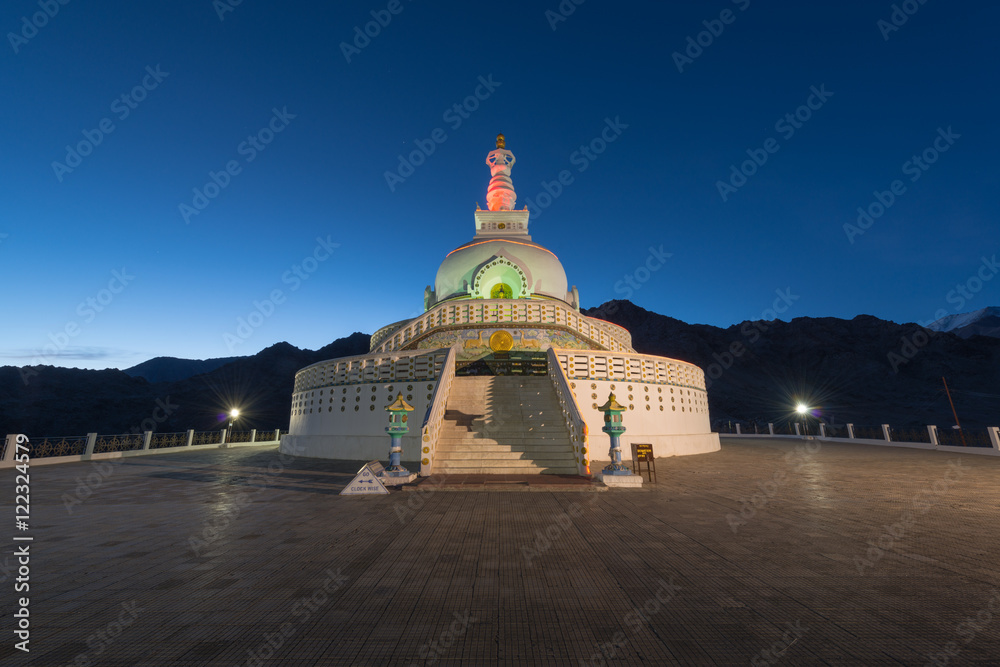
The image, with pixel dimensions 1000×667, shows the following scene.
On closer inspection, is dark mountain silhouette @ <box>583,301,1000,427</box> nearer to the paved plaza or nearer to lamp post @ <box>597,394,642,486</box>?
lamp post @ <box>597,394,642,486</box>

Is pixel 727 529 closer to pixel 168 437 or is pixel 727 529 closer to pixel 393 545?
pixel 393 545

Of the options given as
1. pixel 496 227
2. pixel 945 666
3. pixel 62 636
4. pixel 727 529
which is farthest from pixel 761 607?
pixel 496 227

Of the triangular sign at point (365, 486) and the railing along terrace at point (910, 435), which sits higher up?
the railing along terrace at point (910, 435)

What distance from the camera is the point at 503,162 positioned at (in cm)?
4172

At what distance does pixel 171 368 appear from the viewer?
158 m

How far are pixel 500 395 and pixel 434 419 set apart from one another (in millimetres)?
4086

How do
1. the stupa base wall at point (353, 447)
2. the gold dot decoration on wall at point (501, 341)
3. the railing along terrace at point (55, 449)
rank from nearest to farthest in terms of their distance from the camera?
the stupa base wall at point (353, 447) < the railing along terrace at point (55, 449) < the gold dot decoration on wall at point (501, 341)

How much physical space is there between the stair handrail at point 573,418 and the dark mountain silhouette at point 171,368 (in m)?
173

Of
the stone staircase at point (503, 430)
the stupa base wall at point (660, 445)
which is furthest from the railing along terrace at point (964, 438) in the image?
the stone staircase at point (503, 430)

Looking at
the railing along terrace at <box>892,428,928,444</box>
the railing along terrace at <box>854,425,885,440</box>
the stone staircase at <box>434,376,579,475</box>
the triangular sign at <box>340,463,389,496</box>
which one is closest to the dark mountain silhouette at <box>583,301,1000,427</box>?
the railing along terrace at <box>854,425,885,440</box>

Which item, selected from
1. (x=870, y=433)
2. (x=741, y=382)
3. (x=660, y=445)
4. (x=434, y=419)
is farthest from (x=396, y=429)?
(x=741, y=382)

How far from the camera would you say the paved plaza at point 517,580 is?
11.1 ft

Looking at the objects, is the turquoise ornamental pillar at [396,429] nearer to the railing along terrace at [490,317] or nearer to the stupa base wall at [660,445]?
the stupa base wall at [660,445]

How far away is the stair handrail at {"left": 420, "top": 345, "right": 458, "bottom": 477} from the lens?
1261cm
